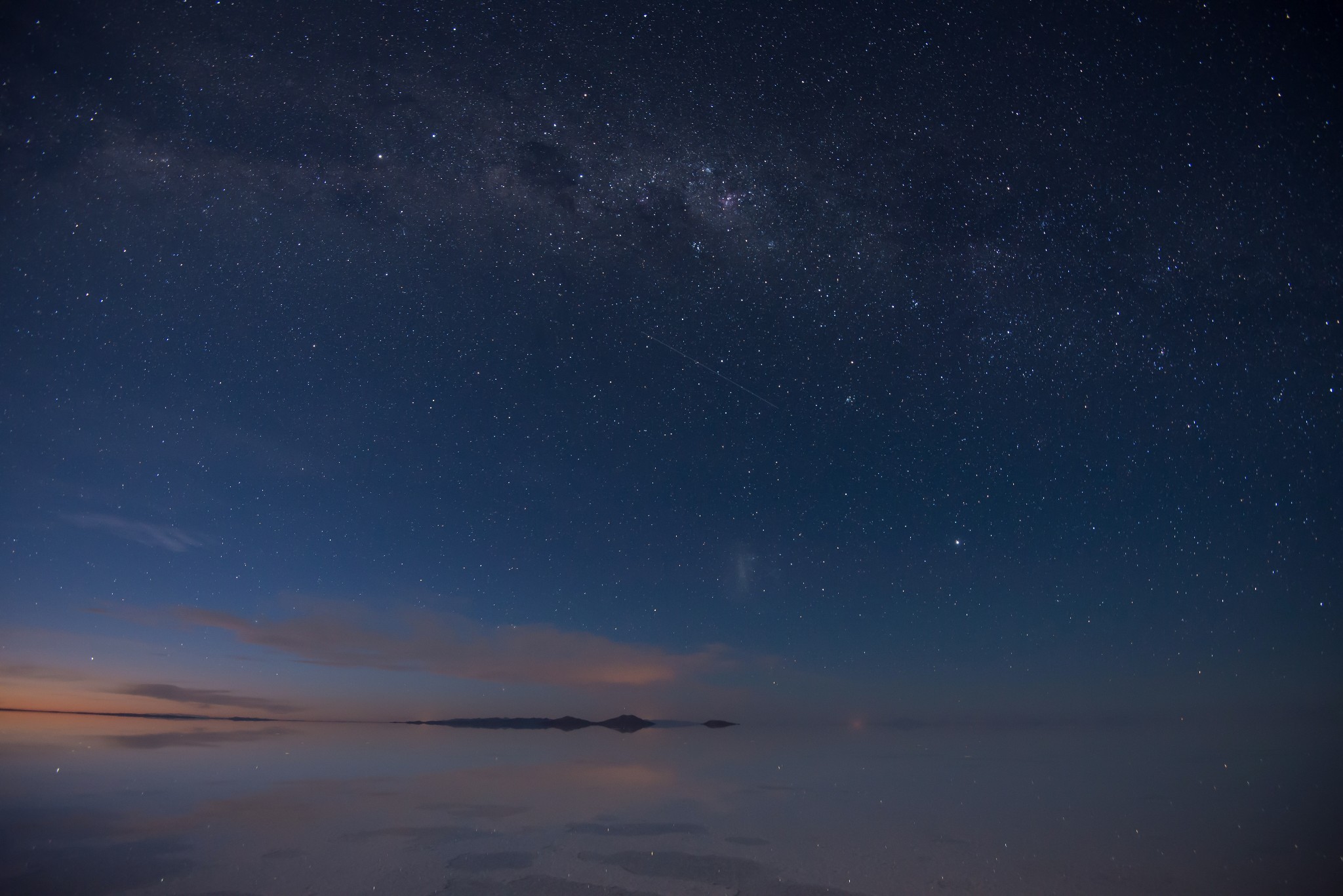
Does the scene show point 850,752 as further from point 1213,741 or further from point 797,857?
point 797,857

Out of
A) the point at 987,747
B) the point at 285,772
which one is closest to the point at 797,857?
the point at 285,772

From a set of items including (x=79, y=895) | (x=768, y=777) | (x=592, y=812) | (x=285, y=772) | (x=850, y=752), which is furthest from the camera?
(x=850, y=752)

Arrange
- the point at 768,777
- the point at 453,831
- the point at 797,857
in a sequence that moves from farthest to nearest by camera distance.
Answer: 1. the point at 768,777
2. the point at 453,831
3. the point at 797,857

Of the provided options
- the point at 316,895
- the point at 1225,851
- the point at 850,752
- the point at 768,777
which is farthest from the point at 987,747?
the point at 316,895

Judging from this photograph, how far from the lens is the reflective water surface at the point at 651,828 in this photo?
27.9 ft

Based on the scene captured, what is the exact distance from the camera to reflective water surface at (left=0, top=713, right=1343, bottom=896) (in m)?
8.52

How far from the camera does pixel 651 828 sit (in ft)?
39.0

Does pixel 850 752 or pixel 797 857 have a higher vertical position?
pixel 797 857

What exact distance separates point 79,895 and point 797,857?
8878mm

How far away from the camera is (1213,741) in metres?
39.3

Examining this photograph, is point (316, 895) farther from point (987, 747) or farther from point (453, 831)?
point (987, 747)

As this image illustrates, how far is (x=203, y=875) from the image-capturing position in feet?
27.0

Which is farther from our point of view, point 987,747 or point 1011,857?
point 987,747

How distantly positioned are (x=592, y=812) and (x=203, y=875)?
23.1 feet
